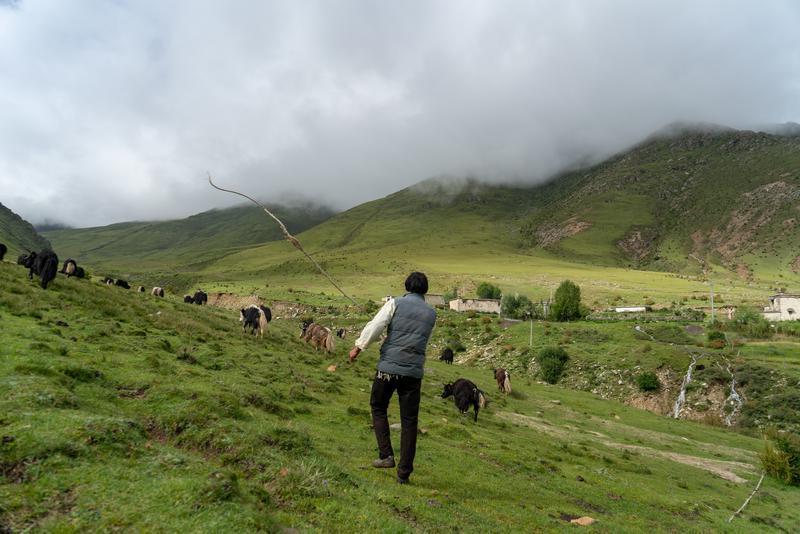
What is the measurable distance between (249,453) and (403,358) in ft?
9.21

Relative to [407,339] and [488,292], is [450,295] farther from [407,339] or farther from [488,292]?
[407,339]

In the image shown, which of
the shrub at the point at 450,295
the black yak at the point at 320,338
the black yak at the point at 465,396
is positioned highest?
the shrub at the point at 450,295

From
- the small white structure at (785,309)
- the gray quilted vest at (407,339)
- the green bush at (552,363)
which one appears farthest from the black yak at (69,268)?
the small white structure at (785,309)

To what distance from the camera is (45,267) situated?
21.5 metres

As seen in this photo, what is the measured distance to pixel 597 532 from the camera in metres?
8.80

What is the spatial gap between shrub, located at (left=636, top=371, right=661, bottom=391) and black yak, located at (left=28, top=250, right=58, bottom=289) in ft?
151

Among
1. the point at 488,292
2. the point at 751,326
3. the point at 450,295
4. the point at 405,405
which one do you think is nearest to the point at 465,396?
the point at 405,405

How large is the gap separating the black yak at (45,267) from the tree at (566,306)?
237 ft

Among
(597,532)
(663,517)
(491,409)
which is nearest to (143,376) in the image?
(597,532)

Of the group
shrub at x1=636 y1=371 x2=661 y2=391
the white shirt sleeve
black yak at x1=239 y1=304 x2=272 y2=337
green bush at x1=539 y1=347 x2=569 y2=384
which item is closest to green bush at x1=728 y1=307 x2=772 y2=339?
shrub at x1=636 y1=371 x2=661 y2=391

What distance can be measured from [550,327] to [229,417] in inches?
2356

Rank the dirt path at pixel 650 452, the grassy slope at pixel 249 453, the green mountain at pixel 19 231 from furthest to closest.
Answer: the green mountain at pixel 19 231 < the dirt path at pixel 650 452 < the grassy slope at pixel 249 453

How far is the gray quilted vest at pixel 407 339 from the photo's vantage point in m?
A: 7.64

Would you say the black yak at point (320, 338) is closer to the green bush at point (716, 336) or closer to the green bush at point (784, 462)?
the green bush at point (784, 462)
